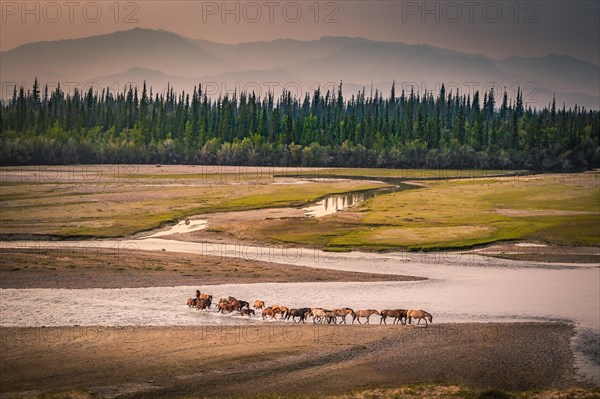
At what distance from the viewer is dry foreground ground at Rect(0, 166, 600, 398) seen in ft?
74.3

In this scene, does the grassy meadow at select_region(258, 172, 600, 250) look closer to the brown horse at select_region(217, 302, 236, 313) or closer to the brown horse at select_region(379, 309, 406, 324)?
the brown horse at select_region(217, 302, 236, 313)

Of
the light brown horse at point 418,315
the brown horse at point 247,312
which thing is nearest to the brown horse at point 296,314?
the brown horse at point 247,312

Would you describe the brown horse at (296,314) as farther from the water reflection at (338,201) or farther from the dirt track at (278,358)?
the water reflection at (338,201)

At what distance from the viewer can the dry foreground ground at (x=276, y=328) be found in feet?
74.3

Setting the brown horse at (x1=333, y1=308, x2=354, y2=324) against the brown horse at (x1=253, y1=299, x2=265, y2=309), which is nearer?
the brown horse at (x1=333, y1=308, x2=354, y2=324)

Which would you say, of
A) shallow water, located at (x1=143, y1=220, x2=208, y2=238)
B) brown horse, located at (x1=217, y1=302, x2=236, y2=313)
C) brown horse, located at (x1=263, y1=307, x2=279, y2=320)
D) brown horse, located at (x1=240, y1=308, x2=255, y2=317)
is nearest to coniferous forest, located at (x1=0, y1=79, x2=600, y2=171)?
shallow water, located at (x1=143, y1=220, x2=208, y2=238)

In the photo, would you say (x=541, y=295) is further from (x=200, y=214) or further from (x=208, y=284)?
(x=200, y=214)

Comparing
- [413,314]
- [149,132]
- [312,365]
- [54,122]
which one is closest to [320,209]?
[413,314]

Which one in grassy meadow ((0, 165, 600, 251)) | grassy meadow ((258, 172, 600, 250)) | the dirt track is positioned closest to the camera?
the dirt track

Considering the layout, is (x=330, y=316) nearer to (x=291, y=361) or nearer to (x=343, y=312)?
(x=343, y=312)

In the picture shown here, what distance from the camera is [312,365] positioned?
81.2 feet

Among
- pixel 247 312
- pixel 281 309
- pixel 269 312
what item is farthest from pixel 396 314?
pixel 247 312

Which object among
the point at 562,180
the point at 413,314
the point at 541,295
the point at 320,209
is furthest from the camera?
the point at 562,180

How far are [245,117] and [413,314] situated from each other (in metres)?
167
